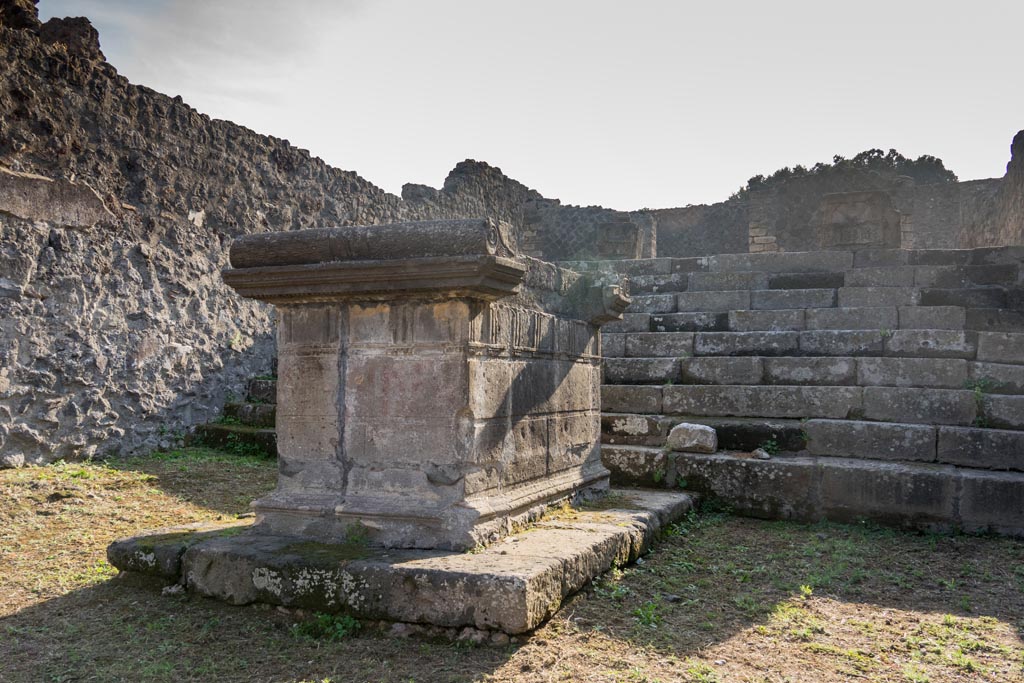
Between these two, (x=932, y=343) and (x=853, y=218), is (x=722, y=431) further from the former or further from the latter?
(x=853, y=218)

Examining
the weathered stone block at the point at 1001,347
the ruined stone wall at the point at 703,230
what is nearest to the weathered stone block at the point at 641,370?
the weathered stone block at the point at 1001,347

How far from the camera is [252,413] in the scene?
7711 millimetres

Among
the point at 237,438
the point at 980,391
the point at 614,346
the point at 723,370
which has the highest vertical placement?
the point at 614,346

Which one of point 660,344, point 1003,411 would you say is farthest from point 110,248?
point 1003,411

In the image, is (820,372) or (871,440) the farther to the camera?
(820,372)

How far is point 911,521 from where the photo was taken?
4.73 metres

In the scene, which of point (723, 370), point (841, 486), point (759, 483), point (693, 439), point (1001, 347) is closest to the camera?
point (841, 486)

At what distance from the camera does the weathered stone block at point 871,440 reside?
5.29m

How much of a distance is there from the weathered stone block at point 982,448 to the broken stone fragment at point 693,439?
4.94ft

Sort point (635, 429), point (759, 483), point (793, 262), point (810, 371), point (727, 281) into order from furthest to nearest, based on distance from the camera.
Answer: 1. point (793, 262)
2. point (727, 281)
3. point (810, 371)
4. point (635, 429)
5. point (759, 483)

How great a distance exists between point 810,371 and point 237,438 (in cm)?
524

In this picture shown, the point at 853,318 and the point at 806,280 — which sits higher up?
the point at 806,280

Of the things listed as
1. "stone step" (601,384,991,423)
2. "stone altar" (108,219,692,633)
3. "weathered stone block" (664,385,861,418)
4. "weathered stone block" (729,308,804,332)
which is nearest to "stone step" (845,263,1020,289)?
"weathered stone block" (729,308,804,332)

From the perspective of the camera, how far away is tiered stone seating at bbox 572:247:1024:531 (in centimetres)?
496
